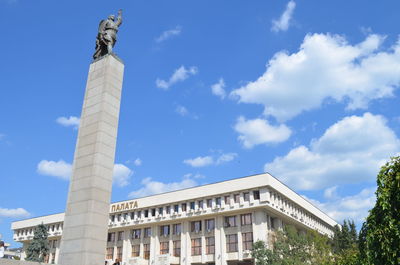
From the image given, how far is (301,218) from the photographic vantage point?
6675 cm

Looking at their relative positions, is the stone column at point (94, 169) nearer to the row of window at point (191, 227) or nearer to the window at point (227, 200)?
the window at point (227, 200)

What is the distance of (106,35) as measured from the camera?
25297 mm

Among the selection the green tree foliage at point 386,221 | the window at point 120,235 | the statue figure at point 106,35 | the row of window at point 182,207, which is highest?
the statue figure at point 106,35

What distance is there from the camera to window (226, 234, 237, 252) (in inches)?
2325

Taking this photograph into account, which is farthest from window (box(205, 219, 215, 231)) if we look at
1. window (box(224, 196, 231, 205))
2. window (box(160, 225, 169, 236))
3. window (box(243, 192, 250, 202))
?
window (box(160, 225, 169, 236))

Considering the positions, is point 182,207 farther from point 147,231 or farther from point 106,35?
point 106,35

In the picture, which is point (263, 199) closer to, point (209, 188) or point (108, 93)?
point (209, 188)

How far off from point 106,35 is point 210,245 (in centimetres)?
4338

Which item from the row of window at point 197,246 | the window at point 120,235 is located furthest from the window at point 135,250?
the window at point 120,235

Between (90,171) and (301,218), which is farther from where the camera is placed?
(301,218)

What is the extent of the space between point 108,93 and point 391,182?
1530cm

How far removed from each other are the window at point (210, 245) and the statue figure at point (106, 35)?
42.3m

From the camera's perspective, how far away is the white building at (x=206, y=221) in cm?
5828

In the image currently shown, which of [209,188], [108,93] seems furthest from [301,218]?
[108,93]
